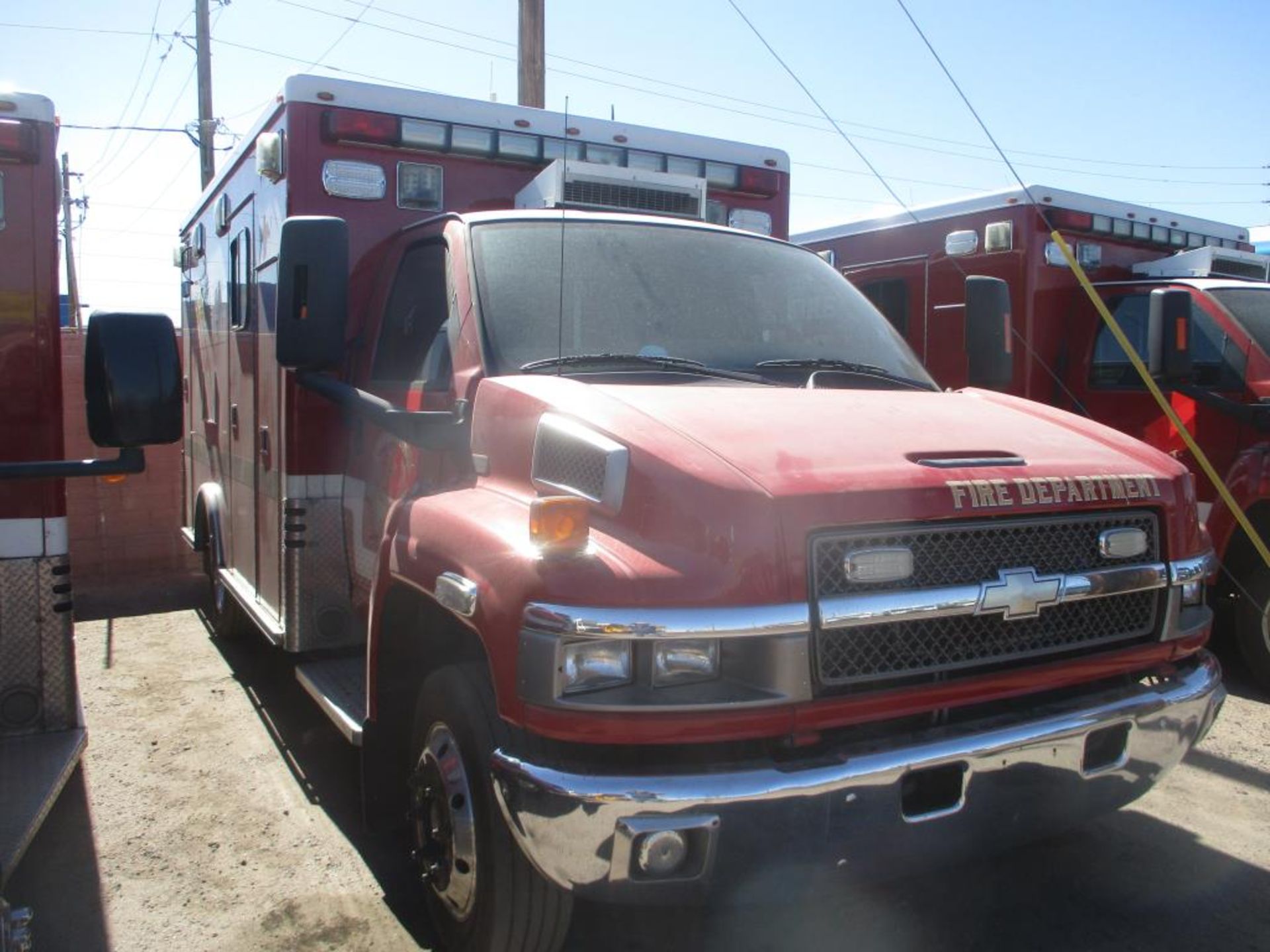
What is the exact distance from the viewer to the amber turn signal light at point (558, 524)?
2.56 meters

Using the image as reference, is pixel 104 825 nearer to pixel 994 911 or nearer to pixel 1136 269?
pixel 994 911

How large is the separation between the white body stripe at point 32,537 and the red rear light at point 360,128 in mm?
1926

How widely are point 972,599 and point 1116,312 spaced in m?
5.24

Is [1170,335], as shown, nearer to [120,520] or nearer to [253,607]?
[253,607]

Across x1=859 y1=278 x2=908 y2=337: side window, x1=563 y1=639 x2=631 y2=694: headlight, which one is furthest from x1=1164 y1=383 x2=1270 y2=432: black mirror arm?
x1=563 y1=639 x2=631 y2=694: headlight

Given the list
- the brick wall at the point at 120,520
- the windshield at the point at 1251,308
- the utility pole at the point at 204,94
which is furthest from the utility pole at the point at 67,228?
the windshield at the point at 1251,308

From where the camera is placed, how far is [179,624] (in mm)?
7746

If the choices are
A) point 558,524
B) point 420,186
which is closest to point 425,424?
point 558,524

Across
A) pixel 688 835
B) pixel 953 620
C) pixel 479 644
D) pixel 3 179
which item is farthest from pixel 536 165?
pixel 688 835

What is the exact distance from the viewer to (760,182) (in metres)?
5.80

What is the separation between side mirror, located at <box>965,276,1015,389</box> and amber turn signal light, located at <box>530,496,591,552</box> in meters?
2.57

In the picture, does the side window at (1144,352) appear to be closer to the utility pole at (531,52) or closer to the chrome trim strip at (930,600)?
the chrome trim strip at (930,600)

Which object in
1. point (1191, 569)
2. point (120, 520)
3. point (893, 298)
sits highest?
point (893, 298)

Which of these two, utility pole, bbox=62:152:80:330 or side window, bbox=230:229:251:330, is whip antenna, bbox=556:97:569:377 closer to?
side window, bbox=230:229:251:330
